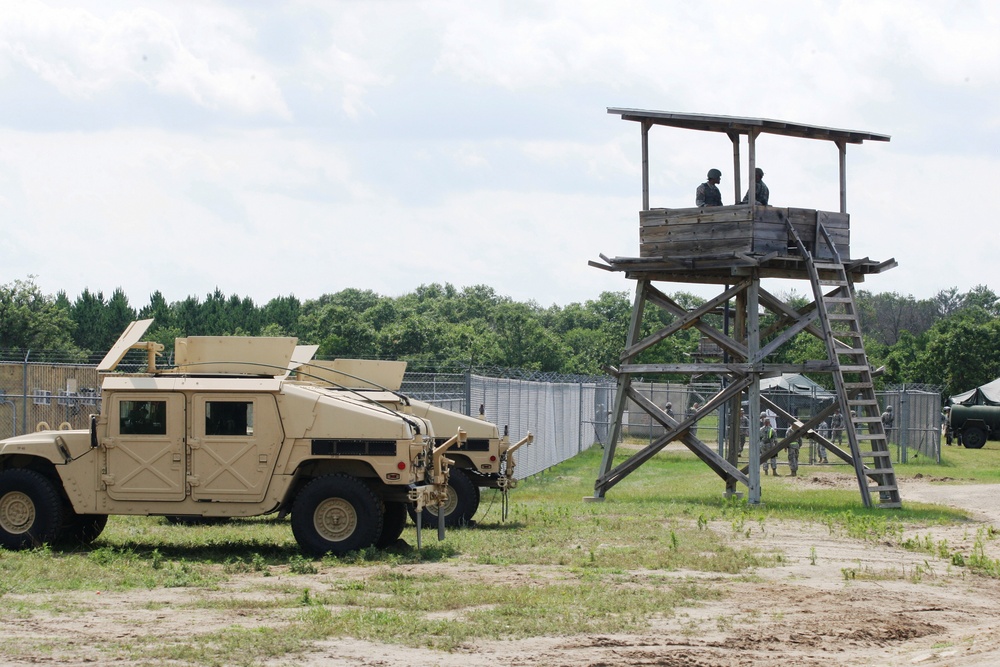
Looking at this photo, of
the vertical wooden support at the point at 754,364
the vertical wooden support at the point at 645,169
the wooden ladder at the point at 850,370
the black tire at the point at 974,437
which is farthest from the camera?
the black tire at the point at 974,437

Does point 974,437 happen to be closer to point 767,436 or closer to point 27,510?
point 767,436

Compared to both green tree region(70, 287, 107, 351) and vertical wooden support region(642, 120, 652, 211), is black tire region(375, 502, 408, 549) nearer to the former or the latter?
vertical wooden support region(642, 120, 652, 211)

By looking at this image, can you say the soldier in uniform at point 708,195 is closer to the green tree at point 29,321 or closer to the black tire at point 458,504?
the black tire at point 458,504

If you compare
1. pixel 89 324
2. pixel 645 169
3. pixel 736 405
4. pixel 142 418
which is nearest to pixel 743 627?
pixel 142 418

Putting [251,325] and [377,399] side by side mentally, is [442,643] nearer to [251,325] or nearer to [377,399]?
[377,399]

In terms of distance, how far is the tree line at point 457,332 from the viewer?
65.5m

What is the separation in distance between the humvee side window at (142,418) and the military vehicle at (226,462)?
0.04 ft

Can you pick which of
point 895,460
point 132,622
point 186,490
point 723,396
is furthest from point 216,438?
point 895,460

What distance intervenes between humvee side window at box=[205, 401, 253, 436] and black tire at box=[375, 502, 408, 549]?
1.82 meters

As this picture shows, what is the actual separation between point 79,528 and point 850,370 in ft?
38.6

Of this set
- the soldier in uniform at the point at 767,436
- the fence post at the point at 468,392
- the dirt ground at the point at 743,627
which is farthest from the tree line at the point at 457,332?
the dirt ground at the point at 743,627

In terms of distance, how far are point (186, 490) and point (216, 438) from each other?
2.10ft

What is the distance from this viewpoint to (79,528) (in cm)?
1488

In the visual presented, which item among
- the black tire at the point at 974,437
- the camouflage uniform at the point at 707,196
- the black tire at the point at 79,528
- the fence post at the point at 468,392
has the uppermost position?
the camouflage uniform at the point at 707,196
